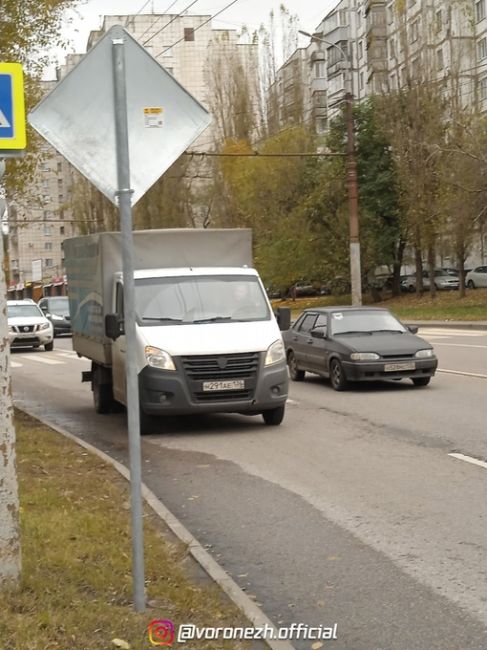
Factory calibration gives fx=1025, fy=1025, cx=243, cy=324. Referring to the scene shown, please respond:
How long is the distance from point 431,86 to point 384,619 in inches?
1642

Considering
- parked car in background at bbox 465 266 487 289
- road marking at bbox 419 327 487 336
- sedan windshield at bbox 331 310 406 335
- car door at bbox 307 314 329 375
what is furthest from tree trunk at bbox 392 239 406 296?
sedan windshield at bbox 331 310 406 335

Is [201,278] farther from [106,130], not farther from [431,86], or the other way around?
[431,86]

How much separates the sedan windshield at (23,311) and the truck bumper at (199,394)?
2233 centimetres

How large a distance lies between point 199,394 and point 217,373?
12.9 inches

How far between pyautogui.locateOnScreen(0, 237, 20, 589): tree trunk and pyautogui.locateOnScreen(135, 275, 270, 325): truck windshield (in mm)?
7599

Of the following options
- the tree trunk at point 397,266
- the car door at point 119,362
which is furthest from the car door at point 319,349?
the tree trunk at point 397,266

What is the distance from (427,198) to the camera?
43875mm

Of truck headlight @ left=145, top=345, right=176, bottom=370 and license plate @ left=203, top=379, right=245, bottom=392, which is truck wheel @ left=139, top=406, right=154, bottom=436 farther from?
license plate @ left=203, top=379, right=245, bottom=392

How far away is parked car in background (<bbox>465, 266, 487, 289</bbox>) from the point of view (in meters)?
55.4

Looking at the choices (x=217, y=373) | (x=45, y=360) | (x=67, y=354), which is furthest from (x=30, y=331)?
(x=217, y=373)

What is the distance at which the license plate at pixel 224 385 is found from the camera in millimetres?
12086

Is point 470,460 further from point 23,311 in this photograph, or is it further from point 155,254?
point 23,311

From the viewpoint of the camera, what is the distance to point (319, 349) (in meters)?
17.5

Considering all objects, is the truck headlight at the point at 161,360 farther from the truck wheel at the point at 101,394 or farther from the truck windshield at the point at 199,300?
the truck wheel at the point at 101,394
